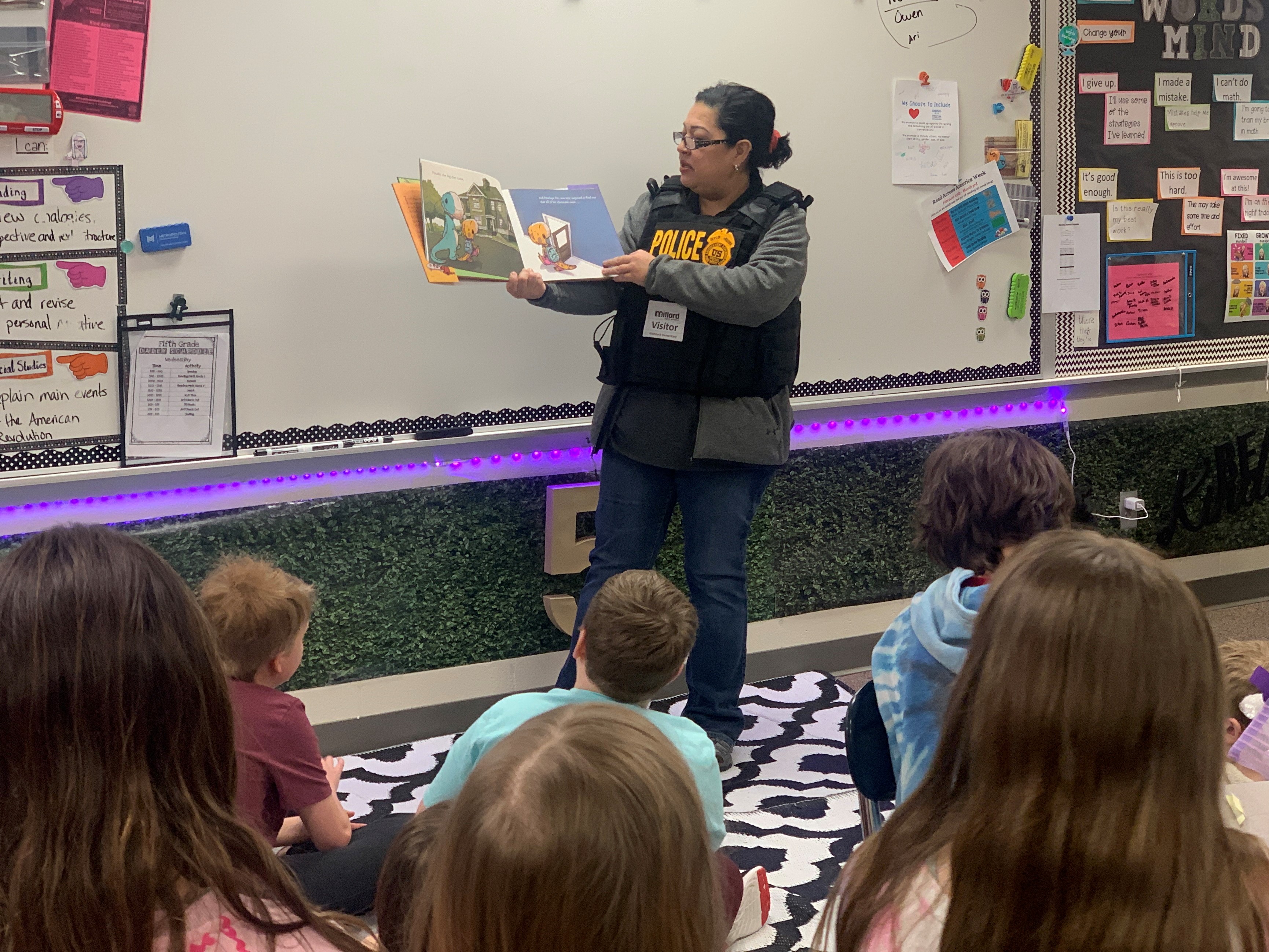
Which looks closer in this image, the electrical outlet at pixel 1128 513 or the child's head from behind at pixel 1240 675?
the child's head from behind at pixel 1240 675

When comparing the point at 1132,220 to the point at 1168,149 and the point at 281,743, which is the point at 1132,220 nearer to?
the point at 1168,149

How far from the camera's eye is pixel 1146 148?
149 inches

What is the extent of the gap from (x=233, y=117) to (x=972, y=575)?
1836 millimetres

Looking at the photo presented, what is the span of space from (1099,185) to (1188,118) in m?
0.42

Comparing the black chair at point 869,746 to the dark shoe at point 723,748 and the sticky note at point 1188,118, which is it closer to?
the dark shoe at point 723,748

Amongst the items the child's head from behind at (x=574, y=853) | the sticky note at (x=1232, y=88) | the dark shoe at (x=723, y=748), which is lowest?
the dark shoe at (x=723, y=748)

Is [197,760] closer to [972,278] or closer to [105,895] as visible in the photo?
[105,895]

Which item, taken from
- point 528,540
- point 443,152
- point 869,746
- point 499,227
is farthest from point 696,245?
point 869,746

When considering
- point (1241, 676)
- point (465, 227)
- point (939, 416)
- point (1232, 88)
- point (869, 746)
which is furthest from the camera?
point (1232, 88)

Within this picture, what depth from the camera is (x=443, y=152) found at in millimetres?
2838

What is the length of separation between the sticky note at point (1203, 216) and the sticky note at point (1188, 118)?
219 mm

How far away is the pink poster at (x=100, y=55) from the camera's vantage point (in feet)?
8.00

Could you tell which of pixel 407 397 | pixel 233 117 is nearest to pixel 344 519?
pixel 407 397

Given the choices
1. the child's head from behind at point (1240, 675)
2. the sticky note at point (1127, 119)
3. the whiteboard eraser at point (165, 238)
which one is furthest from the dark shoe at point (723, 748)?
the sticky note at point (1127, 119)
